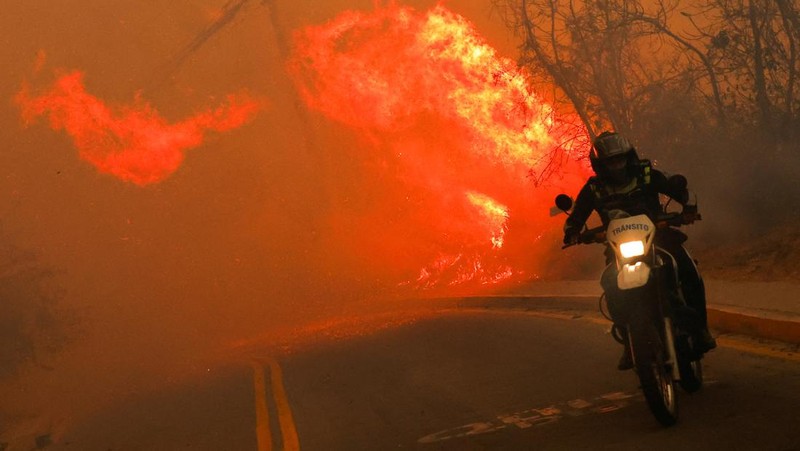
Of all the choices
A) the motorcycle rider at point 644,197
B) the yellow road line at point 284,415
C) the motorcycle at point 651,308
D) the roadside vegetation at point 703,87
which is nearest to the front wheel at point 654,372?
the motorcycle at point 651,308

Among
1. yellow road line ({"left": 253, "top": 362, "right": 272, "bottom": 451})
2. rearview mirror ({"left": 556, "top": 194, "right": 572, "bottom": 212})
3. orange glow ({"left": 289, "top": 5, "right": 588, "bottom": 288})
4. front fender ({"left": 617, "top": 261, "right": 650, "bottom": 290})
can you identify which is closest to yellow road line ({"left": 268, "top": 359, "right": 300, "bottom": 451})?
yellow road line ({"left": 253, "top": 362, "right": 272, "bottom": 451})

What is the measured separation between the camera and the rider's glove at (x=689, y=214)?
723 cm

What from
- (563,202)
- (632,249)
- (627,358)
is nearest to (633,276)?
(632,249)

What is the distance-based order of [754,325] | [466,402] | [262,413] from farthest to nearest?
1. [262,413]
2. [754,325]
3. [466,402]

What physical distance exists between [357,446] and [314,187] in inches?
1381

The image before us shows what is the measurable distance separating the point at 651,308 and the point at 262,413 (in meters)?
5.70

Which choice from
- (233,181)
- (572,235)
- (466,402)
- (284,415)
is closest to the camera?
(572,235)

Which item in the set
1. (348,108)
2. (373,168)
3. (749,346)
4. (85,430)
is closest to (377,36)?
(348,108)

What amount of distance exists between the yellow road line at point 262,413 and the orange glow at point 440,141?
340 inches

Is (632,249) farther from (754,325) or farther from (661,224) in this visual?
(754,325)

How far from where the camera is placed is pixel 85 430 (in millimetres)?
14430

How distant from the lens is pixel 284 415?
10.6 metres

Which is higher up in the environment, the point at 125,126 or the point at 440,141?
the point at 125,126

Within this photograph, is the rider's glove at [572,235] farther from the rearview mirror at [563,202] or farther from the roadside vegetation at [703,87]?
the roadside vegetation at [703,87]
